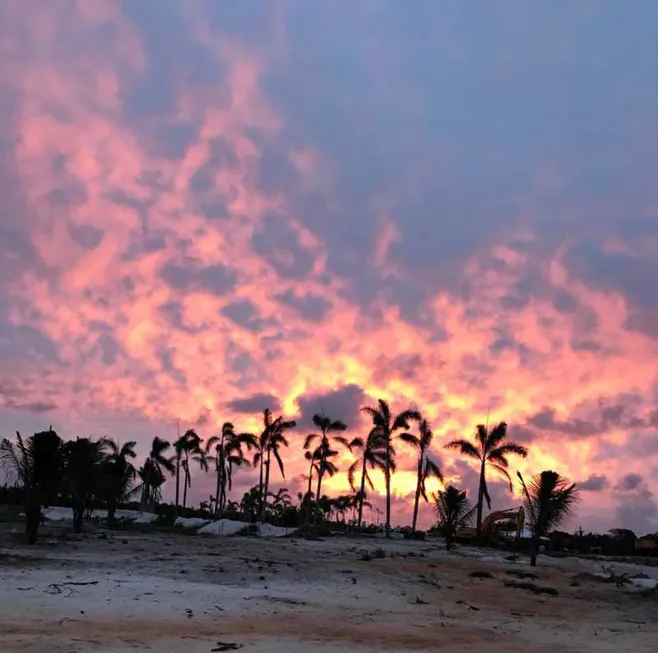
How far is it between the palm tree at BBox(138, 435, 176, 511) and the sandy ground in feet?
170

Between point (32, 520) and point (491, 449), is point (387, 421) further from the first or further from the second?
point (32, 520)

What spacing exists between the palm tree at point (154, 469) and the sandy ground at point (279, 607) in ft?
170

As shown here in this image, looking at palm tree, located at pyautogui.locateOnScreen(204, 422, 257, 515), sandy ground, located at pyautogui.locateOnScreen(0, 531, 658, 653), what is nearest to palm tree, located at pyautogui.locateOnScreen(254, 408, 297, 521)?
palm tree, located at pyautogui.locateOnScreen(204, 422, 257, 515)

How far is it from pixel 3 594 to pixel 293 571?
10.3 metres

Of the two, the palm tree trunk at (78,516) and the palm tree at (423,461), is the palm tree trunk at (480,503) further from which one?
the palm tree trunk at (78,516)

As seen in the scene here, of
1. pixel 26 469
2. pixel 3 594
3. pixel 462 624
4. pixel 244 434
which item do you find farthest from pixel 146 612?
pixel 244 434

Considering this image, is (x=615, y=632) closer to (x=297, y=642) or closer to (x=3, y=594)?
(x=297, y=642)

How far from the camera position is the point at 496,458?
55.5 metres

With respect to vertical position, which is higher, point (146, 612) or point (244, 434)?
point (244, 434)

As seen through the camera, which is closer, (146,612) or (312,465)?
(146,612)

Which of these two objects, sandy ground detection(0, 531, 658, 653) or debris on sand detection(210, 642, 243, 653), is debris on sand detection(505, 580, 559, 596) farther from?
debris on sand detection(210, 642, 243, 653)

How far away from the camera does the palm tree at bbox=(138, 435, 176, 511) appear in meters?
76.7

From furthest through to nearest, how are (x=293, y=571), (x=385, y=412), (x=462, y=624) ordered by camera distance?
1. (x=385, y=412)
2. (x=293, y=571)
3. (x=462, y=624)

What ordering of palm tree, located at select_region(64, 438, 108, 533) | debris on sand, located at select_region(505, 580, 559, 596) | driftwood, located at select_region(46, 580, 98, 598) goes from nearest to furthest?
1. driftwood, located at select_region(46, 580, 98, 598)
2. debris on sand, located at select_region(505, 580, 559, 596)
3. palm tree, located at select_region(64, 438, 108, 533)
